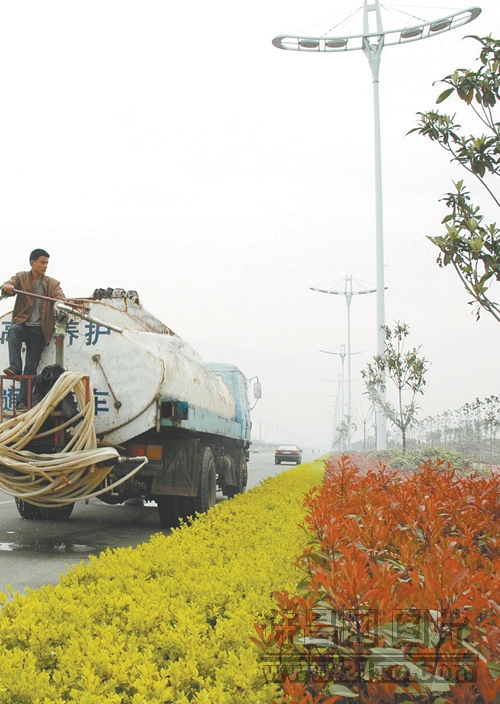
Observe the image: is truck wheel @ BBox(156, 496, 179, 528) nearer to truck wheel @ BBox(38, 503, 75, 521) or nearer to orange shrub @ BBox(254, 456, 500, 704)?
truck wheel @ BBox(38, 503, 75, 521)

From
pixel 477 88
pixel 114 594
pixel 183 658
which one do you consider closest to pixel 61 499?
pixel 114 594

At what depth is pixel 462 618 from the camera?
214 cm

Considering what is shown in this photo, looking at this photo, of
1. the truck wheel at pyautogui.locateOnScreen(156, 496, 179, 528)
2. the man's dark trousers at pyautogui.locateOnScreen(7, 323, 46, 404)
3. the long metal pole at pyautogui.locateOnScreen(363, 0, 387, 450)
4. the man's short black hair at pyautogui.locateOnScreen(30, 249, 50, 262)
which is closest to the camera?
the man's dark trousers at pyautogui.locateOnScreen(7, 323, 46, 404)

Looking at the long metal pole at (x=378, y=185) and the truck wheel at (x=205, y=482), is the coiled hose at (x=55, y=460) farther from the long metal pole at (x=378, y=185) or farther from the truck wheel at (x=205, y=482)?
the long metal pole at (x=378, y=185)

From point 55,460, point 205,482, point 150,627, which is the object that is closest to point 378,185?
point 205,482

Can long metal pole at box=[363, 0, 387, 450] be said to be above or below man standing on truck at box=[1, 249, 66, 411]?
above

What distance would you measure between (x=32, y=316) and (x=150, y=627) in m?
5.56

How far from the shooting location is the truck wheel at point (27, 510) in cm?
951

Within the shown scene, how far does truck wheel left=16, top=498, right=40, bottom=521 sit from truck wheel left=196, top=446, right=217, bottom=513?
2.24 m

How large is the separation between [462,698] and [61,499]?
19.9 ft

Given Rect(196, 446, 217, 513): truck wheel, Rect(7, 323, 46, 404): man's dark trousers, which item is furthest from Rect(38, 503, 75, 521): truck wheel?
Rect(7, 323, 46, 404): man's dark trousers

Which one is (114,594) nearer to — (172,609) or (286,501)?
(172,609)

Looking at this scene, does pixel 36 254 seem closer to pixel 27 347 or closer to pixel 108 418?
pixel 27 347

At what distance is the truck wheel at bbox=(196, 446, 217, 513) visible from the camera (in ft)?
29.6
